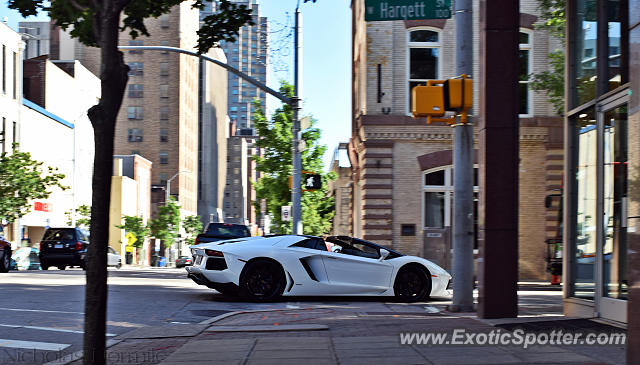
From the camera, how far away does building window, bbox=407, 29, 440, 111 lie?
27312mm

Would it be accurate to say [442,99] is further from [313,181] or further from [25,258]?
[25,258]

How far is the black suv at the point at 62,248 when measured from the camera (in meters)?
33.1

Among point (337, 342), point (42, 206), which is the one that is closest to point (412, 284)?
point (337, 342)

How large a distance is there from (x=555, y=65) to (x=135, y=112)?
95611mm

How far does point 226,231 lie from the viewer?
2508 centimetres

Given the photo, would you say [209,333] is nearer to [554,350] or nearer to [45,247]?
[554,350]

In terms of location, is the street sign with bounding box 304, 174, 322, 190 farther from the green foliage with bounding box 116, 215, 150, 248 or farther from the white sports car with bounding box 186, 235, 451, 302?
the green foliage with bounding box 116, 215, 150, 248

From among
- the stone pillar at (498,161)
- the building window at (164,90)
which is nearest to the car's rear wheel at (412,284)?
the stone pillar at (498,161)

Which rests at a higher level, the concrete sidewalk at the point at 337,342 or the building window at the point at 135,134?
the building window at the point at 135,134

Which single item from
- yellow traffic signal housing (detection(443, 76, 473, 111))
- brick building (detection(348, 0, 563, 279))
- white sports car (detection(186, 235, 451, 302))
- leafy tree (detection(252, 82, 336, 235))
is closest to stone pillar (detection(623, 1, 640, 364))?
yellow traffic signal housing (detection(443, 76, 473, 111))

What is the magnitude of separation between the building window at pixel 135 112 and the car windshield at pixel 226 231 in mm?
91743

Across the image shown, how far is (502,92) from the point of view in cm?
1109

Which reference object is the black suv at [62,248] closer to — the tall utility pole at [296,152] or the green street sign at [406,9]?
the tall utility pole at [296,152]

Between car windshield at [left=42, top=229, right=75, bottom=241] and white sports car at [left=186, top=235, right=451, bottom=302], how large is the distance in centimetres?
1910
